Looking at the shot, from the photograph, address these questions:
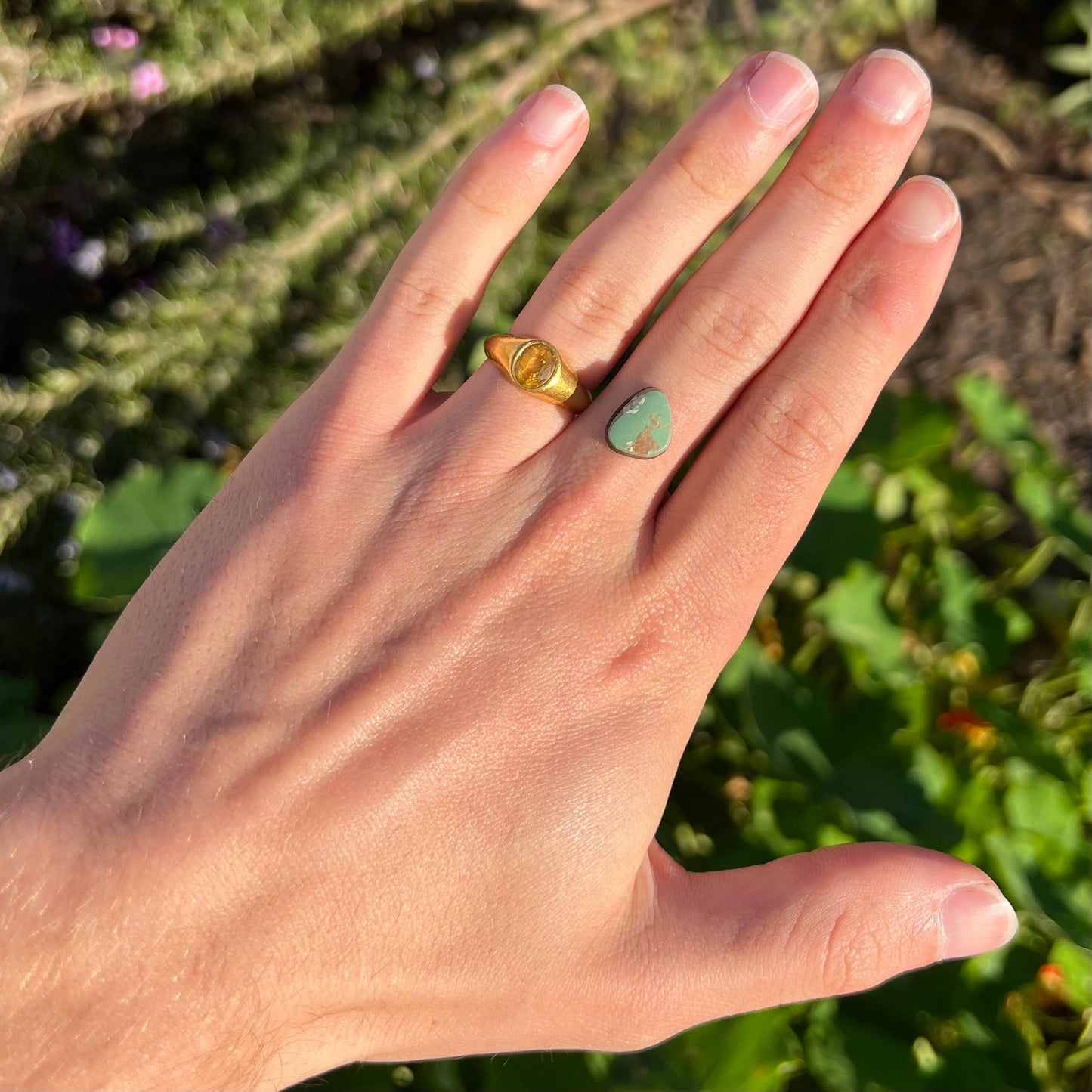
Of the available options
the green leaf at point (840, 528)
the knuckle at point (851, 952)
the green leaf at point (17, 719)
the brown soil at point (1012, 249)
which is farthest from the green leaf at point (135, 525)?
the brown soil at point (1012, 249)

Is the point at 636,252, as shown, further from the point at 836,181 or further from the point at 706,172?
the point at 836,181

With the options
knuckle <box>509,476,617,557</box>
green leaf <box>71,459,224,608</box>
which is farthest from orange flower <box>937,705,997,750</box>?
green leaf <box>71,459,224,608</box>

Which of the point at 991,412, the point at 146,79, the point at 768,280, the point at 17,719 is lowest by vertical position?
the point at 991,412

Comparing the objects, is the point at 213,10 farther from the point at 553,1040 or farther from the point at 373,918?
the point at 553,1040

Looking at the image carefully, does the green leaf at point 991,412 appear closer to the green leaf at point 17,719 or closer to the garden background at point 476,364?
the garden background at point 476,364

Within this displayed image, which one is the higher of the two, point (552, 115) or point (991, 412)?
point (552, 115)

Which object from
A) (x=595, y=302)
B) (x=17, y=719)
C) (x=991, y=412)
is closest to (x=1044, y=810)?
(x=991, y=412)
